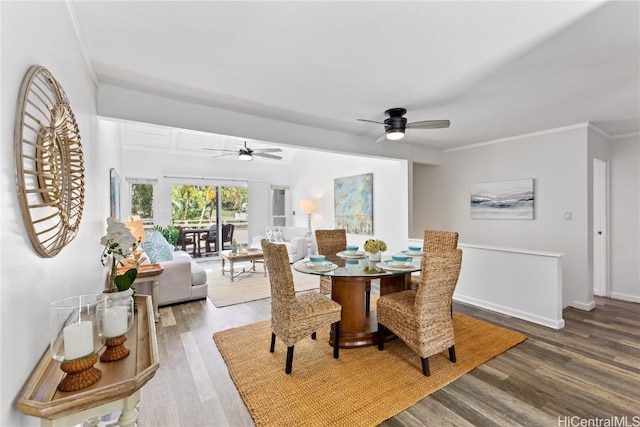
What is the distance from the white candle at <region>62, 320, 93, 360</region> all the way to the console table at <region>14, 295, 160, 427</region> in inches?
4.5

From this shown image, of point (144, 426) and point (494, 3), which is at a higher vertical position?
point (494, 3)

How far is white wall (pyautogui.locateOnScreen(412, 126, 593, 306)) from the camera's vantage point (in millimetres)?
3857

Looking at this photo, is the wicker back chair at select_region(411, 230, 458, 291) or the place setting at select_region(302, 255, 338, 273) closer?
the place setting at select_region(302, 255, 338, 273)

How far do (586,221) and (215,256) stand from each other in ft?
23.7

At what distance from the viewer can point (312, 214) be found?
7.53m

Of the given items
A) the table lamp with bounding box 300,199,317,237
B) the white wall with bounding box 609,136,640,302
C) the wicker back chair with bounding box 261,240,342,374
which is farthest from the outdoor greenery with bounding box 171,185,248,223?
the white wall with bounding box 609,136,640,302

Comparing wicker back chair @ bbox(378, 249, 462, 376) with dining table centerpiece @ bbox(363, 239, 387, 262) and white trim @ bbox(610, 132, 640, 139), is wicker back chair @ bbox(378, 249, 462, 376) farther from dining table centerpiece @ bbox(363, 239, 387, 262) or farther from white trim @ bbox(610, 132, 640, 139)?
white trim @ bbox(610, 132, 640, 139)

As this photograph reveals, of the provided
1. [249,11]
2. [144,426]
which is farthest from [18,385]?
[249,11]

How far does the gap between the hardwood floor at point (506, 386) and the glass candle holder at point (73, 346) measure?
45.5 inches

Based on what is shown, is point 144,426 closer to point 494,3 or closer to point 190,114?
point 190,114

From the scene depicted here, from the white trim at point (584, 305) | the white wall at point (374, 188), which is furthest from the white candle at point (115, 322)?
the white trim at point (584, 305)

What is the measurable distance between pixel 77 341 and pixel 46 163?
677mm

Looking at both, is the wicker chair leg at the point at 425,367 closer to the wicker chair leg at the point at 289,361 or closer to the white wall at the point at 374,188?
the wicker chair leg at the point at 289,361

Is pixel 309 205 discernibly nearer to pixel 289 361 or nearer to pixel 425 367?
pixel 289 361
